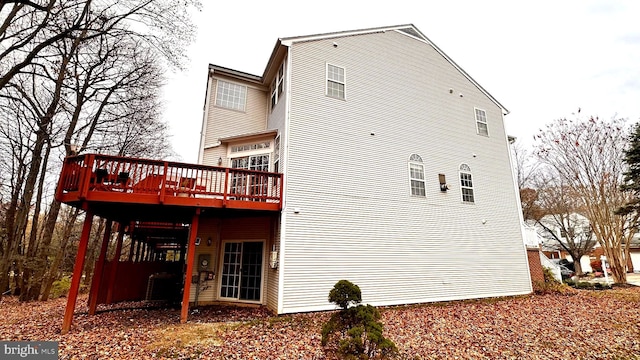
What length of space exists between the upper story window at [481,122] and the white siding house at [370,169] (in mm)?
63

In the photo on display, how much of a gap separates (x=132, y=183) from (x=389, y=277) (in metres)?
8.07

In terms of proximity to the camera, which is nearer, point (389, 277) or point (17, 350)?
point (17, 350)

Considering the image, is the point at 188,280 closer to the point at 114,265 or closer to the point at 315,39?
the point at 114,265

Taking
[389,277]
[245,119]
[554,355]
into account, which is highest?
[245,119]

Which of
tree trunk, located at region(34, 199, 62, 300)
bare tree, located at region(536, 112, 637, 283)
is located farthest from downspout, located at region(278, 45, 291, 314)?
bare tree, located at region(536, 112, 637, 283)

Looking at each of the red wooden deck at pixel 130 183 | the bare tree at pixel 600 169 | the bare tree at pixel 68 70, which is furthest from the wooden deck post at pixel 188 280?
the bare tree at pixel 600 169

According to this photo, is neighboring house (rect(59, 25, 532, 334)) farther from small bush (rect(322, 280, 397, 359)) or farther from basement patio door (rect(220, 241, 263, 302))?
small bush (rect(322, 280, 397, 359))

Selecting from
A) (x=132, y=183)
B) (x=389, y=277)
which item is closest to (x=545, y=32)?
(x=389, y=277)

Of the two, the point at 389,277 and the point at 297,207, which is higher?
the point at 297,207

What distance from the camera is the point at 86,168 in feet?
22.4

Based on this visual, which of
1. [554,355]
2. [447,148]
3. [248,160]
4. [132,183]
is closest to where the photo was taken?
[554,355]

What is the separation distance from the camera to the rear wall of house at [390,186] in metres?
8.88

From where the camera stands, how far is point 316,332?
6566mm

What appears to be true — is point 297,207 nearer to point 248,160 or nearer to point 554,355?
point 248,160
